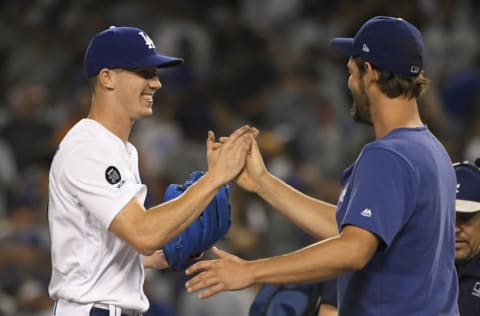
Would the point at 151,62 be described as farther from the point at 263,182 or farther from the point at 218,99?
the point at 218,99

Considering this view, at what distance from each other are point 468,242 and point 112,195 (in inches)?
64.0

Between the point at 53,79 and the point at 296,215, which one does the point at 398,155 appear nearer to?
the point at 296,215

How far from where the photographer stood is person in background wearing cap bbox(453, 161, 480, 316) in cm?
495

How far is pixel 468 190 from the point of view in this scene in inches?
196

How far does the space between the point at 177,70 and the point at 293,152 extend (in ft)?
7.18

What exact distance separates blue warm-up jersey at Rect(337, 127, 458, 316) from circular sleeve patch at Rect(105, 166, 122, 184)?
91 centimetres

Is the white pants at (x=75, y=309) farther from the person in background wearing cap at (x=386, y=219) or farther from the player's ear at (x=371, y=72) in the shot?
the player's ear at (x=371, y=72)

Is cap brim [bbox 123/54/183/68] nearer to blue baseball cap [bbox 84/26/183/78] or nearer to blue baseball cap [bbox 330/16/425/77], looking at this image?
blue baseball cap [bbox 84/26/183/78]

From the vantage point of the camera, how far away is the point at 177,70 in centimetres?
1163

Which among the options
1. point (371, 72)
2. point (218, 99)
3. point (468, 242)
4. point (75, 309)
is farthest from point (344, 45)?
point (218, 99)

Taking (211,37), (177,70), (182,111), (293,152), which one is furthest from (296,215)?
(211,37)

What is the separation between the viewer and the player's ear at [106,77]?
15.4 feet

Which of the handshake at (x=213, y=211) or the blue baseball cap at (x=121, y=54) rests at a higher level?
the blue baseball cap at (x=121, y=54)

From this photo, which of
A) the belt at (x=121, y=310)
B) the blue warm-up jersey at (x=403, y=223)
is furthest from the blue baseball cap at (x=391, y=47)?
the belt at (x=121, y=310)
